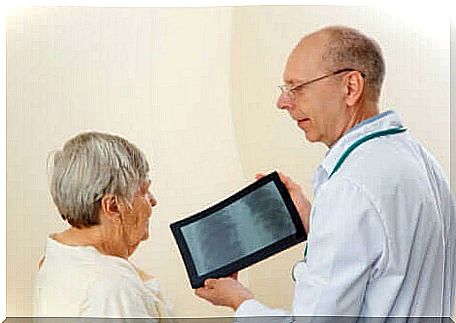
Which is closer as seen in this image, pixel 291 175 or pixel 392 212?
pixel 392 212

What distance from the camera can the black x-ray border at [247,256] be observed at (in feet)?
7.19

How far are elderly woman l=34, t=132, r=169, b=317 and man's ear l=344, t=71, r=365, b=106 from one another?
0.53 metres

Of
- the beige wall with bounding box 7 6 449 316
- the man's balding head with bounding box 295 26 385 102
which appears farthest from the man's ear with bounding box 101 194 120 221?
the man's balding head with bounding box 295 26 385 102

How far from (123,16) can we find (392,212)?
0.84 metres

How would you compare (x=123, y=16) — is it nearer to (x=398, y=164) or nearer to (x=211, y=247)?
(x=211, y=247)

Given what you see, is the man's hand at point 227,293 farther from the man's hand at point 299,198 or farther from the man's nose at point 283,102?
the man's nose at point 283,102

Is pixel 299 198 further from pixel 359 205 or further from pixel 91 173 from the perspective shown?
pixel 91 173

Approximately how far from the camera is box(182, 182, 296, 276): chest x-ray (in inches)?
86.1

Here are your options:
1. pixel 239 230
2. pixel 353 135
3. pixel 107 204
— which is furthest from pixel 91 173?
pixel 353 135

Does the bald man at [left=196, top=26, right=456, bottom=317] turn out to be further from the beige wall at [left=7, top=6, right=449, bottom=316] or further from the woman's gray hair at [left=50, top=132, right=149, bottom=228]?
the woman's gray hair at [left=50, top=132, right=149, bottom=228]

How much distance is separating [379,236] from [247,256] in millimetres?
386

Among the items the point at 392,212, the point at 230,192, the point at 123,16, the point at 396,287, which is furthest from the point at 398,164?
the point at 123,16

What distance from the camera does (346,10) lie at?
2.21 metres

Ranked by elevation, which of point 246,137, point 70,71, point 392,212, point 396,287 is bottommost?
point 396,287
